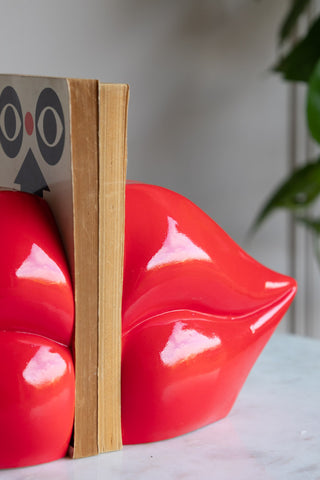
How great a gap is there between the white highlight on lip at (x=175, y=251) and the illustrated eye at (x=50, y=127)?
10 centimetres

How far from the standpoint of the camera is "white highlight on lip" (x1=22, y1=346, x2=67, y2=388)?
1.31 ft

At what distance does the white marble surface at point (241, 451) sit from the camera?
40 centimetres

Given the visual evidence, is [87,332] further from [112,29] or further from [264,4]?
[264,4]

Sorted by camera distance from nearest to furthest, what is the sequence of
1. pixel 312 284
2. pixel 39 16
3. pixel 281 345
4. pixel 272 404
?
pixel 272 404 → pixel 281 345 → pixel 39 16 → pixel 312 284

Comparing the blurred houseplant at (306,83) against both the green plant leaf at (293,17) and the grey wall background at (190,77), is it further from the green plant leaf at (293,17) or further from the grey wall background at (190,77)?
the grey wall background at (190,77)

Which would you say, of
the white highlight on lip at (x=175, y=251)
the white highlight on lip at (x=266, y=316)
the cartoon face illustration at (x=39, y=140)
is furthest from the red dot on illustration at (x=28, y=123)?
the white highlight on lip at (x=266, y=316)

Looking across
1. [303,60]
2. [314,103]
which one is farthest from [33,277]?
[303,60]

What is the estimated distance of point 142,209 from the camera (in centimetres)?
46

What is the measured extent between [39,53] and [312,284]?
2.50ft


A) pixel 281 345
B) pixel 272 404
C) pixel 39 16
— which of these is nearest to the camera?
pixel 272 404

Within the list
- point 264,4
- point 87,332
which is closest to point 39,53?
point 264,4

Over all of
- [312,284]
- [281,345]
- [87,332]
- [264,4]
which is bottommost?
[312,284]

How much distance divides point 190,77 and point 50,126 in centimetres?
78

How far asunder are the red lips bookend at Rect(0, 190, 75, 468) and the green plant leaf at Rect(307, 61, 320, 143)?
0.59 metres
